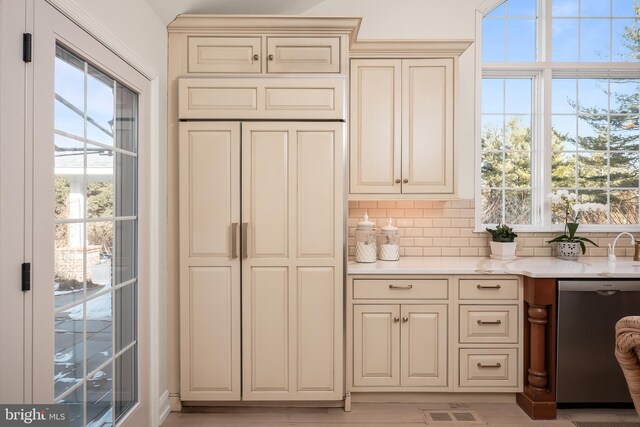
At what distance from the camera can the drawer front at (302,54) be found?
277cm

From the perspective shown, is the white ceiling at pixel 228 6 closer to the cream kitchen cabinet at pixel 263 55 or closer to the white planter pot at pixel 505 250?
the cream kitchen cabinet at pixel 263 55

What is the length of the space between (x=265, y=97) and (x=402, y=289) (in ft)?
4.98

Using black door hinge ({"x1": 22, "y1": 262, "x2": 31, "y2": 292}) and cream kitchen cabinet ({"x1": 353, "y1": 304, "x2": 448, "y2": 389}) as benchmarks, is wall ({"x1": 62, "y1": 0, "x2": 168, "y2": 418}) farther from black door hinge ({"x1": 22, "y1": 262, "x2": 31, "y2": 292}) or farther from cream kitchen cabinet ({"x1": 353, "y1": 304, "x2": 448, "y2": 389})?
cream kitchen cabinet ({"x1": 353, "y1": 304, "x2": 448, "y2": 389})

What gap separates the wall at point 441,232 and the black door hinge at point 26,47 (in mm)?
2413

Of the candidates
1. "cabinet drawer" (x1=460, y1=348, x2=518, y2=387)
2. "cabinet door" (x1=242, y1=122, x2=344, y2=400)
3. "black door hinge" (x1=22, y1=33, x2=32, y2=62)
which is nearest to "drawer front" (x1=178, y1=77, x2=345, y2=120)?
"cabinet door" (x1=242, y1=122, x2=344, y2=400)

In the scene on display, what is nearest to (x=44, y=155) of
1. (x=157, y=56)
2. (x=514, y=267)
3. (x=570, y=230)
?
(x=157, y=56)

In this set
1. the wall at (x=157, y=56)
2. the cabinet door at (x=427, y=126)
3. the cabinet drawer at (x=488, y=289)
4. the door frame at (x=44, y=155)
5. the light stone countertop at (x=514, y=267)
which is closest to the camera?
the door frame at (x=44, y=155)

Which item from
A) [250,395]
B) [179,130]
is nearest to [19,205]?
[179,130]

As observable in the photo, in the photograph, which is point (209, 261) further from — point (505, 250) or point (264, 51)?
point (505, 250)

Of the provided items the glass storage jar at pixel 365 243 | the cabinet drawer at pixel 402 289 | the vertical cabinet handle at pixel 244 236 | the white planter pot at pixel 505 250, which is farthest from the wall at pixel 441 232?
the vertical cabinet handle at pixel 244 236

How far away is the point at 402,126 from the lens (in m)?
3.05

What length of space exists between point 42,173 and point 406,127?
88.6 inches

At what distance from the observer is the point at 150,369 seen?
8.32 ft

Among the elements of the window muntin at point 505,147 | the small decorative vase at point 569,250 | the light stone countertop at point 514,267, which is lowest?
the light stone countertop at point 514,267
